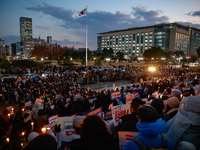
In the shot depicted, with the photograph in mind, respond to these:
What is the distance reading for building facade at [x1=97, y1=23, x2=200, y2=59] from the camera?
299ft

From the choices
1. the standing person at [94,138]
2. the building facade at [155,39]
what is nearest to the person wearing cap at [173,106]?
the standing person at [94,138]

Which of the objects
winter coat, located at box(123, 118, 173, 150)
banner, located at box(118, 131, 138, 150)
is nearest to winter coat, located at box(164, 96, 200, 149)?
winter coat, located at box(123, 118, 173, 150)

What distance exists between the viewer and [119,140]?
254 cm

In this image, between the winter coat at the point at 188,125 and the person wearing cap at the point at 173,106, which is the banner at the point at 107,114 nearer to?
the person wearing cap at the point at 173,106

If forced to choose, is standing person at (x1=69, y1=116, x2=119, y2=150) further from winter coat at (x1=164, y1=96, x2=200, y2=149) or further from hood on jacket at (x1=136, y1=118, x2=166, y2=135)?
winter coat at (x1=164, y1=96, x2=200, y2=149)

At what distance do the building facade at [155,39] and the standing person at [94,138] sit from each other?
318 feet

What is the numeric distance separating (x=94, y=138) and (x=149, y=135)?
0.68 meters

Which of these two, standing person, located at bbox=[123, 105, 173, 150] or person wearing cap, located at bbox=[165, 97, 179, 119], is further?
person wearing cap, located at bbox=[165, 97, 179, 119]

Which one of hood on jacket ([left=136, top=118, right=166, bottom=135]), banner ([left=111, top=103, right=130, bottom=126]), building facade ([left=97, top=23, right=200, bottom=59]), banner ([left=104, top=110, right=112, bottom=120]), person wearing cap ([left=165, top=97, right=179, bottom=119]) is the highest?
building facade ([left=97, top=23, right=200, bottom=59])

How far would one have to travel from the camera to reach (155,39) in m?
94.3

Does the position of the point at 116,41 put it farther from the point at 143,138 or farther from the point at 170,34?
the point at 143,138

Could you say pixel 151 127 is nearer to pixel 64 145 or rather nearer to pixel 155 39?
pixel 64 145

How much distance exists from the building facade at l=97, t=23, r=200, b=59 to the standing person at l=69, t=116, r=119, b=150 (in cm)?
9707

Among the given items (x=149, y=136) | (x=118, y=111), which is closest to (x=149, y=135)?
(x=149, y=136)
